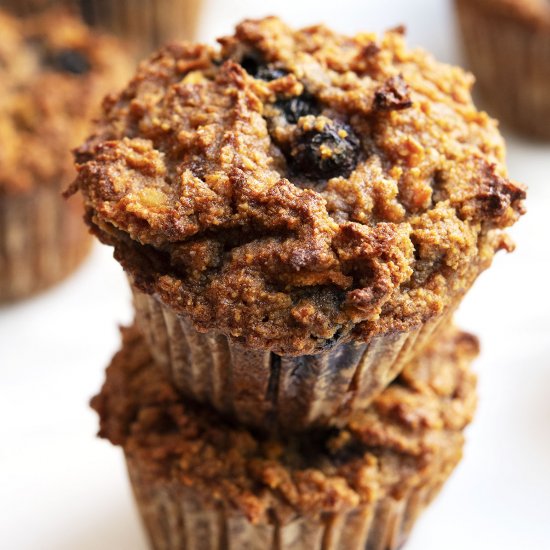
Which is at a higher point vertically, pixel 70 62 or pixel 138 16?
pixel 138 16

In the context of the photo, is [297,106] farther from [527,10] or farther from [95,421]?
[527,10]

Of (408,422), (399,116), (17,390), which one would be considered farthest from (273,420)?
(17,390)

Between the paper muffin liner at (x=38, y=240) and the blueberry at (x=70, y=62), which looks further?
the blueberry at (x=70, y=62)

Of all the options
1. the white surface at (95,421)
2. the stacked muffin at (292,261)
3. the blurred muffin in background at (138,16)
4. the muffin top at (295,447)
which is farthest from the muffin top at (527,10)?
the muffin top at (295,447)

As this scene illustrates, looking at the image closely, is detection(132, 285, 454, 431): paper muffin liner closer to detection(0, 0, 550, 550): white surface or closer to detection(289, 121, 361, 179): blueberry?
detection(289, 121, 361, 179): blueberry

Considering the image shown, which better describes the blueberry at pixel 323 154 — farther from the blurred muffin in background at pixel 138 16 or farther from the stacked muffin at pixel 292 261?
the blurred muffin in background at pixel 138 16

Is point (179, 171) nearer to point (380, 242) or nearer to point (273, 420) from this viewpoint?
point (380, 242)

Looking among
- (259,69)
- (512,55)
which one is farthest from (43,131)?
(512,55)

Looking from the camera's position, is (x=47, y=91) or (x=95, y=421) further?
(x=47, y=91)
